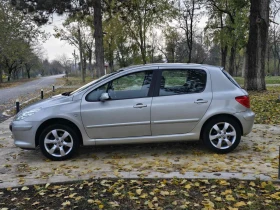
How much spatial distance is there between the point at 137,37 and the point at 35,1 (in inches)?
872

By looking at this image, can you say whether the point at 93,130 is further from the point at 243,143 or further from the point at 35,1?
the point at 35,1

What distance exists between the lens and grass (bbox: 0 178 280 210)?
11.9ft

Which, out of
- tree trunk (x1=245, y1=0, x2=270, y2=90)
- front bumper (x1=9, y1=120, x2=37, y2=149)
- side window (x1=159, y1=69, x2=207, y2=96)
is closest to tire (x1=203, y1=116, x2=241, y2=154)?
side window (x1=159, y1=69, x2=207, y2=96)

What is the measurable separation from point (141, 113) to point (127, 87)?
1.94ft

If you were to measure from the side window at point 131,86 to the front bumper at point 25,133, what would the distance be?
1.57 m

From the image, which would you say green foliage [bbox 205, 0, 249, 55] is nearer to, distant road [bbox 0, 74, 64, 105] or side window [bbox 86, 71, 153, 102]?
distant road [bbox 0, 74, 64, 105]

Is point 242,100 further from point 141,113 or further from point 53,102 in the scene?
point 53,102

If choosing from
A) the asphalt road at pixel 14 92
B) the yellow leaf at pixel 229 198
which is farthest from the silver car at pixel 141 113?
the asphalt road at pixel 14 92

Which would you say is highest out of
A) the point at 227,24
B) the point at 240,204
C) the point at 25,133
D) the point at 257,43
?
the point at 227,24

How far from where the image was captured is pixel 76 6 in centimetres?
1609

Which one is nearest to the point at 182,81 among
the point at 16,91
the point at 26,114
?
the point at 26,114

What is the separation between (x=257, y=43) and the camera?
14.8 meters

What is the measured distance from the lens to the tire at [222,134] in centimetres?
557

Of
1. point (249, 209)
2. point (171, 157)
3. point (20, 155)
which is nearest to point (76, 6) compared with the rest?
point (20, 155)
